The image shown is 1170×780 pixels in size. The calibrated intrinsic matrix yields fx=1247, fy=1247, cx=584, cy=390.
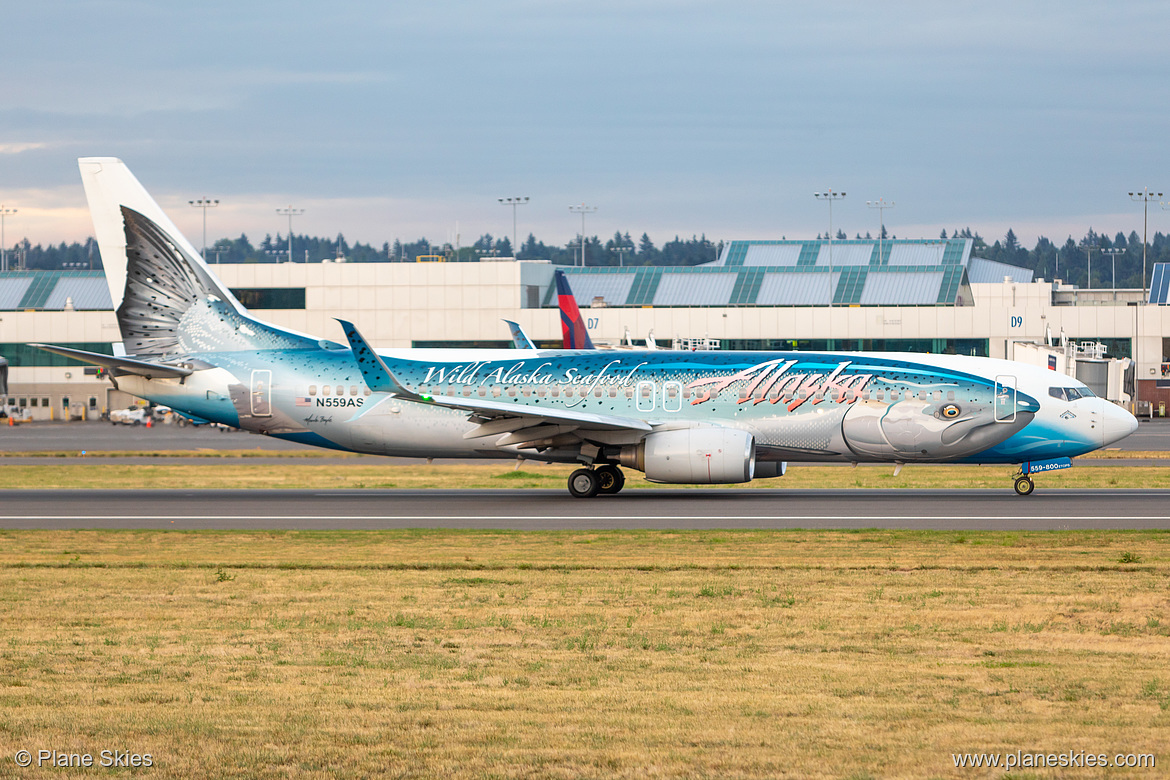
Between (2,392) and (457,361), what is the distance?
68.3m

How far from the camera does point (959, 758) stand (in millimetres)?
9344

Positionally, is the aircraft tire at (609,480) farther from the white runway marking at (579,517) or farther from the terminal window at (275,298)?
the terminal window at (275,298)

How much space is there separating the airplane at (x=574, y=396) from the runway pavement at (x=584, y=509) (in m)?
1.19

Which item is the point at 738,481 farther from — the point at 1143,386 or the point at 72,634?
the point at 1143,386

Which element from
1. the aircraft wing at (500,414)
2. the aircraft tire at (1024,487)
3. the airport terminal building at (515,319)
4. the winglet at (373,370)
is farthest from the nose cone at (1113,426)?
the airport terminal building at (515,319)

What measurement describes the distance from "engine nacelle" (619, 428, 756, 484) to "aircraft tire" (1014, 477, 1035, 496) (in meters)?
7.27

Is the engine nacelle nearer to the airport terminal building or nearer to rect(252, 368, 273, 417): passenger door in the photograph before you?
rect(252, 368, 273, 417): passenger door

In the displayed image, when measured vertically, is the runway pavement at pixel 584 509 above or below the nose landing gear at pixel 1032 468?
below

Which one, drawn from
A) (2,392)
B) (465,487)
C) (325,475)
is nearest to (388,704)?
(465,487)

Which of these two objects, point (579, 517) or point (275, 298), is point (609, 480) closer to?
point (579, 517)

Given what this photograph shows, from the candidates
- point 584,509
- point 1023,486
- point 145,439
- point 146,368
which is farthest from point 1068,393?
point 145,439

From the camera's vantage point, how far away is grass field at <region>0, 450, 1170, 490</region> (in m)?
36.5

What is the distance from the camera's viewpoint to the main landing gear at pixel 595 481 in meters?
32.3

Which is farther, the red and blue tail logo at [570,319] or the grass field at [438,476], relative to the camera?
the red and blue tail logo at [570,319]
